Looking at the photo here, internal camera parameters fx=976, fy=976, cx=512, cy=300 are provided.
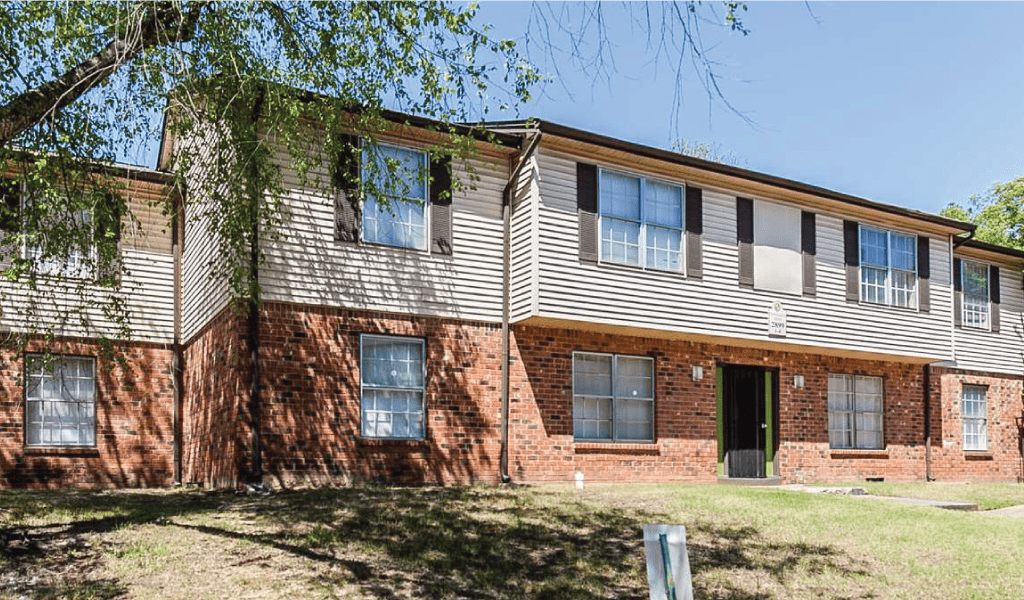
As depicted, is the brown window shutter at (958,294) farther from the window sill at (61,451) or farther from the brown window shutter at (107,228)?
the brown window shutter at (107,228)

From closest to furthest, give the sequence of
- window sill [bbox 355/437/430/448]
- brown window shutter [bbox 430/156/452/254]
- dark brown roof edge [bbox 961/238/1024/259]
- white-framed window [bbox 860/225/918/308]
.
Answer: window sill [bbox 355/437/430/448] → brown window shutter [bbox 430/156/452/254] → white-framed window [bbox 860/225/918/308] → dark brown roof edge [bbox 961/238/1024/259]

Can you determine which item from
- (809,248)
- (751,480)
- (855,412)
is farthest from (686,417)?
(855,412)

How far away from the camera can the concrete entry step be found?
691 inches

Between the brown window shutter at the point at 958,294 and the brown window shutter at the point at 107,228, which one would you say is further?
the brown window shutter at the point at 958,294

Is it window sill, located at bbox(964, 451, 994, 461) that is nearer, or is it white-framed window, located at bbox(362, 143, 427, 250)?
white-framed window, located at bbox(362, 143, 427, 250)

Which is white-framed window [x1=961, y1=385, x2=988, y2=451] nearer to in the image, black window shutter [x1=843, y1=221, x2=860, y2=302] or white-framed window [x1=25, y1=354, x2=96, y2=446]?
black window shutter [x1=843, y1=221, x2=860, y2=302]

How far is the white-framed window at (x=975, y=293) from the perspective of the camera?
22000mm

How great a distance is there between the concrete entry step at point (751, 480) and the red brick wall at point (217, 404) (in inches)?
338

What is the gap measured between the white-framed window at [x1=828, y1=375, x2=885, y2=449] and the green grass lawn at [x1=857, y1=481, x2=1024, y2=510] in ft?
4.54

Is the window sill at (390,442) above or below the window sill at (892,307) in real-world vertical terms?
below

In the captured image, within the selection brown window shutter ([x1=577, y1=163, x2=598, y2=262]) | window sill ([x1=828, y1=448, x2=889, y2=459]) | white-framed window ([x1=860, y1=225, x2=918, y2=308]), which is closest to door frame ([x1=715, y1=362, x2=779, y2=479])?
window sill ([x1=828, y1=448, x2=889, y2=459])

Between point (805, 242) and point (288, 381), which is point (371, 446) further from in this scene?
point (805, 242)

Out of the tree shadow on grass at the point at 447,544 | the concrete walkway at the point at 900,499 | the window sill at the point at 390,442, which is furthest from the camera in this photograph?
the concrete walkway at the point at 900,499

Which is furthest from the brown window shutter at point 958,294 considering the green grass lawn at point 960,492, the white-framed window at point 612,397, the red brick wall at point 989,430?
the white-framed window at point 612,397
